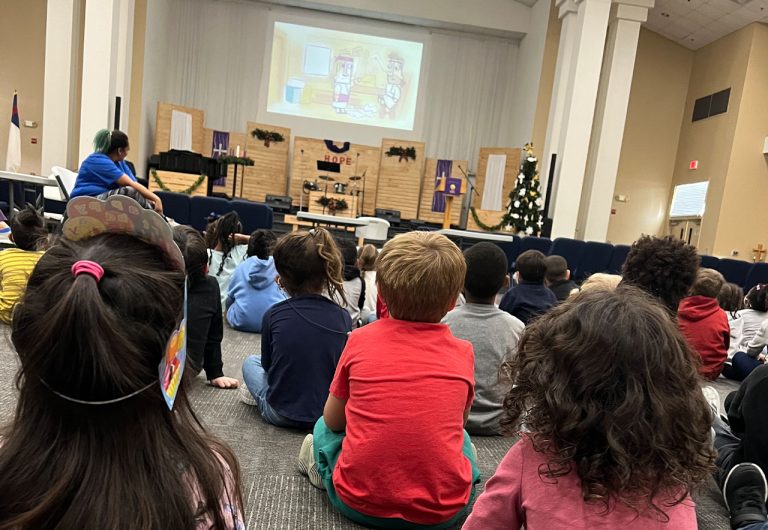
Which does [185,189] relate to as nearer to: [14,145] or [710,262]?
[14,145]

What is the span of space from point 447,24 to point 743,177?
749 cm

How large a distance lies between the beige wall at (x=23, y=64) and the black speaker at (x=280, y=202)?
5148 millimetres

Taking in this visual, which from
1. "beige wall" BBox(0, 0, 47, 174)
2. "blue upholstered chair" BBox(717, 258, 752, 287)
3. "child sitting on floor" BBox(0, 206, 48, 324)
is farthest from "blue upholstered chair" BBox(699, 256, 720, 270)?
"beige wall" BBox(0, 0, 47, 174)

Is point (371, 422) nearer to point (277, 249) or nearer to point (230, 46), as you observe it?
point (277, 249)

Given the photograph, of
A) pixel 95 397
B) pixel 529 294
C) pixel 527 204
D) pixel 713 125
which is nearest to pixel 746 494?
pixel 529 294

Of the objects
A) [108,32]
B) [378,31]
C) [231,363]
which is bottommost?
[231,363]

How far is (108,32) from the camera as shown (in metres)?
8.64

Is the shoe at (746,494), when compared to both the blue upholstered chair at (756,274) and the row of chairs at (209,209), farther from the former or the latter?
the blue upholstered chair at (756,274)

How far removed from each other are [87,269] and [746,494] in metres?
1.99

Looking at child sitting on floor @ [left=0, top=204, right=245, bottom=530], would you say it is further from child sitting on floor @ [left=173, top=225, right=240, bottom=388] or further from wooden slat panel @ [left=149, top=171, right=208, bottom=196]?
wooden slat panel @ [left=149, top=171, right=208, bottom=196]

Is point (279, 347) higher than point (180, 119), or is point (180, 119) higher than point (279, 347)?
point (180, 119)

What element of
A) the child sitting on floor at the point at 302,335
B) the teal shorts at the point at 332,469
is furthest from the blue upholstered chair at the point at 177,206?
the teal shorts at the point at 332,469

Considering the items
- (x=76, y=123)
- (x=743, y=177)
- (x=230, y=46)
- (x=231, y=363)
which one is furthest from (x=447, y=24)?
(x=231, y=363)

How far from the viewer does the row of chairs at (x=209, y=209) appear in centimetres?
748
